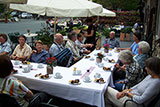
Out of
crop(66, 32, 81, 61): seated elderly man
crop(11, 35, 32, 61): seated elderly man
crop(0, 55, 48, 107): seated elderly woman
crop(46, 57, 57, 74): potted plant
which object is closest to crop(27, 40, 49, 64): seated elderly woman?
crop(11, 35, 32, 61): seated elderly man

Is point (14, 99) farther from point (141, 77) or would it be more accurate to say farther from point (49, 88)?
point (141, 77)

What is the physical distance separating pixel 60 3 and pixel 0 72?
9.21ft

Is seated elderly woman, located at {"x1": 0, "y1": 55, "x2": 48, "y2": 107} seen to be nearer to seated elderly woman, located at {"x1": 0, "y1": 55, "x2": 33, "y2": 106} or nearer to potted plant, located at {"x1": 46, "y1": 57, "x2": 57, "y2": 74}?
seated elderly woman, located at {"x1": 0, "y1": 55, "x2": 33, "y2": 106}

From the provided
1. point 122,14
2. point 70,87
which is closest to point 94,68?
point 70,87

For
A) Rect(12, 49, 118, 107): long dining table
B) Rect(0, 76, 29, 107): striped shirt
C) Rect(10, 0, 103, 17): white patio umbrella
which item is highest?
Rect(10, 0, 103, 17): white patio umbrella

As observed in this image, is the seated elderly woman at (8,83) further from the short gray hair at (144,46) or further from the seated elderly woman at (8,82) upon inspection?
the short gray hair at (144,46)

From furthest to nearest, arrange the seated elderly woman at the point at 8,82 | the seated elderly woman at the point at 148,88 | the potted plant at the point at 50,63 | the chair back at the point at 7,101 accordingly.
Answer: the potted plant at the point at 50,63 → the seated elderly woman at the point at 148,88 → the seated elderly woman at the point at 8,82 → the chair back at the point at 7,101

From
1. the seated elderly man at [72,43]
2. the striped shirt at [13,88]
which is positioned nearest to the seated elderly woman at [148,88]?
the striped shirt at [13,88]

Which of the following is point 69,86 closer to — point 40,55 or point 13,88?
point 13,88

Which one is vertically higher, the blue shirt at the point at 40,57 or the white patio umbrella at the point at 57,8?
the white patio umbrella at the point at 57,8

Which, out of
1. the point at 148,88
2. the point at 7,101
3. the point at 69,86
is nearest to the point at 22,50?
the point at 69,86

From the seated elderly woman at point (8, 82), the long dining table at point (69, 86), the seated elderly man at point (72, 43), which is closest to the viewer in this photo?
the seated elderly woman at point (8, 82)

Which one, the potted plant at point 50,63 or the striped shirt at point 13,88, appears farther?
the potted plant at point 50,63

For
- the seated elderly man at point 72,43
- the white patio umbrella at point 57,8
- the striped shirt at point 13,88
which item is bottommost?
the striped shirt at point 13,88
